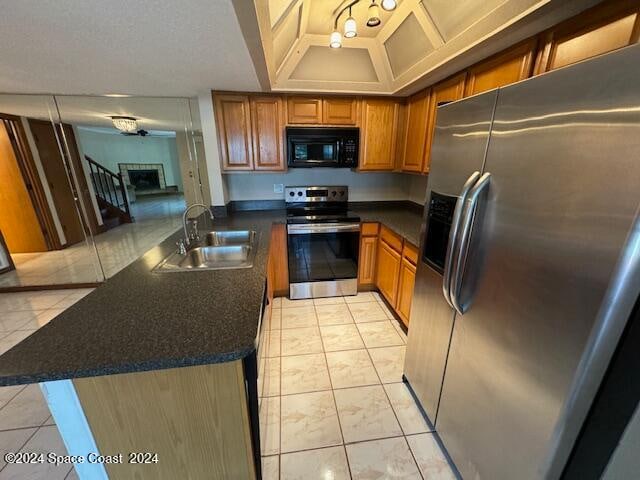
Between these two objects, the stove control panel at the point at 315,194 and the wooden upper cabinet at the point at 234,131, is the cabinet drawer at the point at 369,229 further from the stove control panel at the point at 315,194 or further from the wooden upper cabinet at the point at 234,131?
the wooden upper cabinet at the point at 234,131

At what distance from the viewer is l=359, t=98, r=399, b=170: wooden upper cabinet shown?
2.72 m

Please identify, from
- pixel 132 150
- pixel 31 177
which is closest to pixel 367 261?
pixel 31 177

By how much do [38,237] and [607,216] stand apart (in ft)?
20.9

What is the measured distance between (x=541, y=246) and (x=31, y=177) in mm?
6030

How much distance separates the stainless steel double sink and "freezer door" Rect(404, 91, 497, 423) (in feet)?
3.48

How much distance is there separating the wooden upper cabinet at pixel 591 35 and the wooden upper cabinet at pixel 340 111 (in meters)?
1.61

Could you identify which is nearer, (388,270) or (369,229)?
(388,270)

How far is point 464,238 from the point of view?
106 centimetres

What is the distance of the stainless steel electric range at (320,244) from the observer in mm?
2625

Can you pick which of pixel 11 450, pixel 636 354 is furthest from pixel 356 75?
pixel 11 450

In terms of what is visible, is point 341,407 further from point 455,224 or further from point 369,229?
point 369,229

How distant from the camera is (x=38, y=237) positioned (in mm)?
4133

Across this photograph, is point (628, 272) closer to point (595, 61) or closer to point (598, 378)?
point (598, 378)

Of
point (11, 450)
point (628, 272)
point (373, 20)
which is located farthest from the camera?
point (373, 20)
